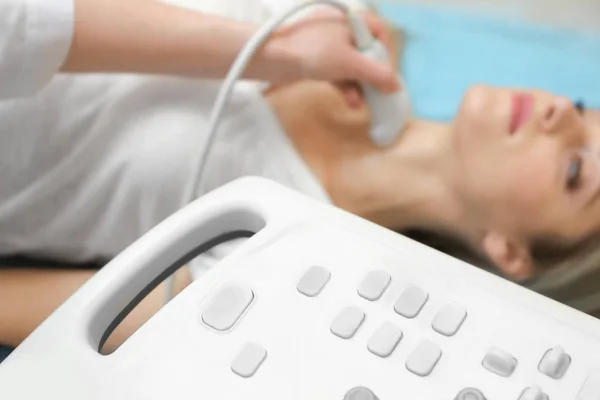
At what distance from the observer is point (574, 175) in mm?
693

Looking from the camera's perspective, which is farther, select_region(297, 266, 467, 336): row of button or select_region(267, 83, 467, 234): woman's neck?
select_region(267, 83, 467, 234): woman's neck

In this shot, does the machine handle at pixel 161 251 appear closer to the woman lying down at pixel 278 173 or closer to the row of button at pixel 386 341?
the row of button at pixel 386 341

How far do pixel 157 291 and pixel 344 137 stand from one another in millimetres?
290

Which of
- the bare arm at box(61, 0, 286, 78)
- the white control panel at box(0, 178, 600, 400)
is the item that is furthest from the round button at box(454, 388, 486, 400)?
the bare arm at box(61, 0, 286, 78)

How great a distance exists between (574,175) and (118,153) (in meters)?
0.48

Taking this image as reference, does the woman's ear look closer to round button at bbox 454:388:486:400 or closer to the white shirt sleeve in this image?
round button at bbox 454:388:486:400

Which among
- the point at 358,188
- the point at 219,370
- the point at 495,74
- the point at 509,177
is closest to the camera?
the point at 219,370

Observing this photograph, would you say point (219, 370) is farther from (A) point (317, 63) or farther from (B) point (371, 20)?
(B) point (371, 20)

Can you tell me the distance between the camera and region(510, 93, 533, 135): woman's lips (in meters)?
0.71

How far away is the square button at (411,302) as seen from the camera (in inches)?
16.4

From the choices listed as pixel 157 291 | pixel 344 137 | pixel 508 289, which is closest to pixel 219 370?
pixel 508 289

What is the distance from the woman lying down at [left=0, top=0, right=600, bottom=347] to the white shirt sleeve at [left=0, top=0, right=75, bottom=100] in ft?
0.36

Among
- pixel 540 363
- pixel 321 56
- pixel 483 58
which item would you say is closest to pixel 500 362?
pixel 540 363

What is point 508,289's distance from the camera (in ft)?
1.43
